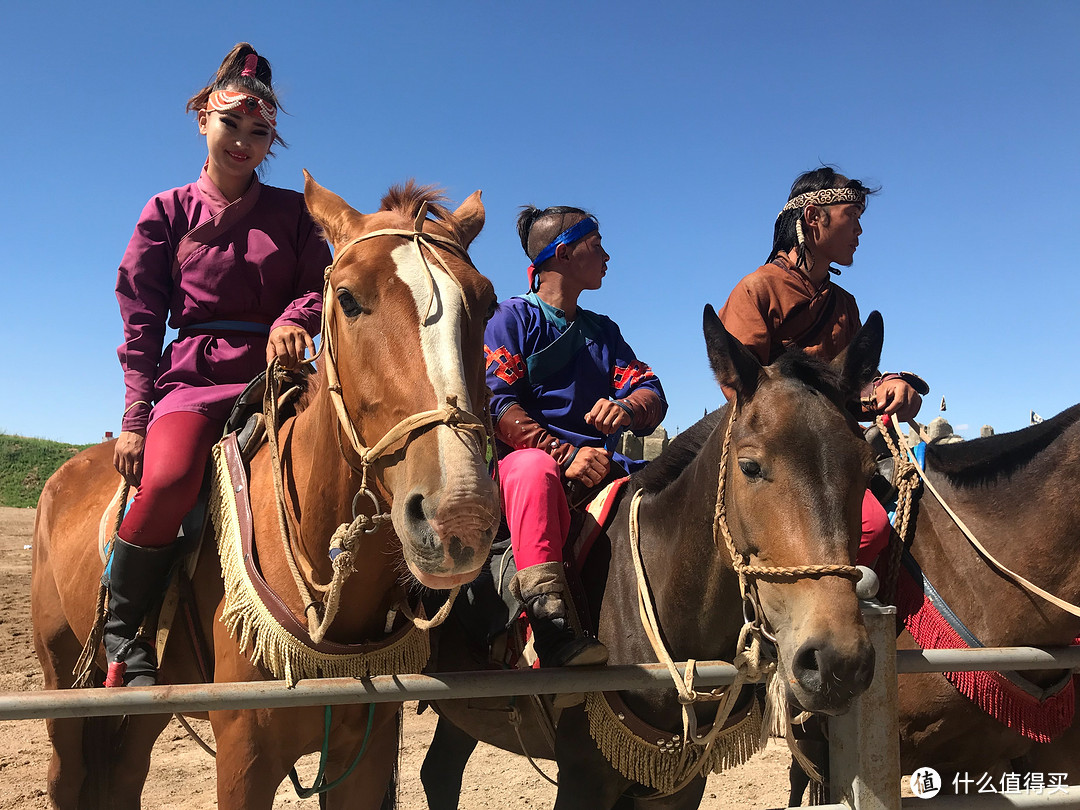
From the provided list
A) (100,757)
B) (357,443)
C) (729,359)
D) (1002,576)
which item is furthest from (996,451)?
(100,757)

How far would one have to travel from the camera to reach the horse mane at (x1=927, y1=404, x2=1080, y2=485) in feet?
9.61

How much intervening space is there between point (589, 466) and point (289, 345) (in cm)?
105

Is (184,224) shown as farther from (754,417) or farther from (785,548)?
(785,548)

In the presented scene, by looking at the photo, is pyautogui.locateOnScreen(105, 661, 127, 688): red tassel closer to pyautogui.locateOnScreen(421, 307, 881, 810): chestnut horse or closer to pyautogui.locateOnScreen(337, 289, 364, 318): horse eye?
pyautogui.locateOnScreen(421, 307, 881, 810): chestnut horse

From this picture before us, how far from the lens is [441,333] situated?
1.71m

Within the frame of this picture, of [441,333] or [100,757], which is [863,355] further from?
[100,757]

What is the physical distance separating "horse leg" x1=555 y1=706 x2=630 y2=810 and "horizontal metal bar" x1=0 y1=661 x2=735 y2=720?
57 cm

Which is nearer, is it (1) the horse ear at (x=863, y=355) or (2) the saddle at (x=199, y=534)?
(1) the horse ear at (x=863, y=355)

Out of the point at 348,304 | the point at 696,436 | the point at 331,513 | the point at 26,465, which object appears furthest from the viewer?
the point at 26,465

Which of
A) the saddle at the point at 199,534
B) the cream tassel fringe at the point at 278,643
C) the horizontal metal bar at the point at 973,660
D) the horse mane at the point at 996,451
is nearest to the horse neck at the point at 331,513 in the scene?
the cream tassel fringe at the point at 278,643

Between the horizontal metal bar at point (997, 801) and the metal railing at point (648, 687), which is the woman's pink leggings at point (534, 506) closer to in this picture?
the metal railing at point (648, 687)

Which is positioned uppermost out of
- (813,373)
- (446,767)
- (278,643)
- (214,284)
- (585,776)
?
(214,284)

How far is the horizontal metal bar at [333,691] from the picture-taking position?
1515mm

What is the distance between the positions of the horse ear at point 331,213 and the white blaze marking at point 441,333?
277 mm
